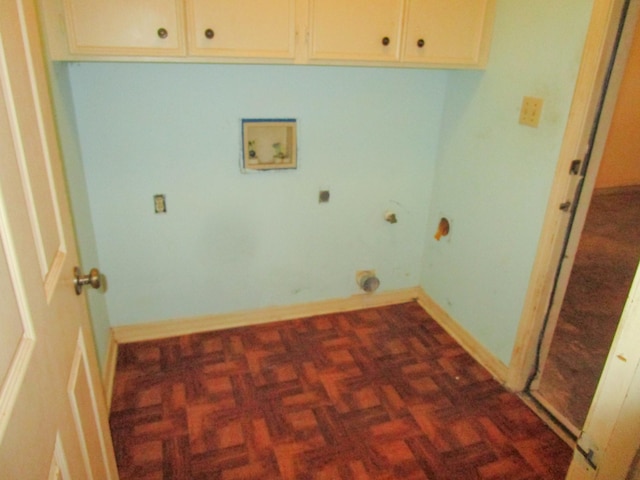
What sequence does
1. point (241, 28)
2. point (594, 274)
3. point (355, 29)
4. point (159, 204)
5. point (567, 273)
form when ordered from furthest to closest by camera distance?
1. point (594, 274)
2. point (159, 204)
3. point (567, 273)
4. point (355, 29)
5. point (241, 28)

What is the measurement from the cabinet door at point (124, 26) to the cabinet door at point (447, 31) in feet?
3.04

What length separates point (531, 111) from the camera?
1872 mm

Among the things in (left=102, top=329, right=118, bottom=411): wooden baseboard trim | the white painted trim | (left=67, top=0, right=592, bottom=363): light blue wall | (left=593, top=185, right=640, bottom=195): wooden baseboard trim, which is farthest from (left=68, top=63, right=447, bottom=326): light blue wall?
(left=593, top=185, right=640, bottom=195): wooden baseboard trim

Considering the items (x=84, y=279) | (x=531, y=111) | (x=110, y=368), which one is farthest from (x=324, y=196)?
(x=84, y=279)

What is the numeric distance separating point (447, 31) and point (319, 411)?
171 cm

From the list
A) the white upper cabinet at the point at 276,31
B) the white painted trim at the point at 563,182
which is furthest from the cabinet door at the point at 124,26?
the white painted trim at the point at 563,182

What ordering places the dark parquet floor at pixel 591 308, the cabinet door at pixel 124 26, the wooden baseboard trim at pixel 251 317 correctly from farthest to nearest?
the wooden baseboard trim at pixel 251 317, the dark parquet floor at pixel 591 308, the cabinet door at pixel 124 26

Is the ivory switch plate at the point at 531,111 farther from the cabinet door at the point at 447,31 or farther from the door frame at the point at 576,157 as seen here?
the cabinet door at the point at 447,31

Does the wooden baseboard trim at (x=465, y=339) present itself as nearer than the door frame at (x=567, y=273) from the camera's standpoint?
No

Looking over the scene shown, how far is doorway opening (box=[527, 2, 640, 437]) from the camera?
196 centimetres

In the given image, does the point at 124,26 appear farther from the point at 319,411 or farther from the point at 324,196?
the point at 319,411

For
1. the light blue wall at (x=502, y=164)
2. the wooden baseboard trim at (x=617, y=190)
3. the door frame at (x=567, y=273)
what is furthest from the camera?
the wooden baseboard trim at (x=617, y=190)

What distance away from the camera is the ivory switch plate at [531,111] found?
1.84m

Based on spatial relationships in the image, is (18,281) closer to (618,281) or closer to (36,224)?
(36,224)
